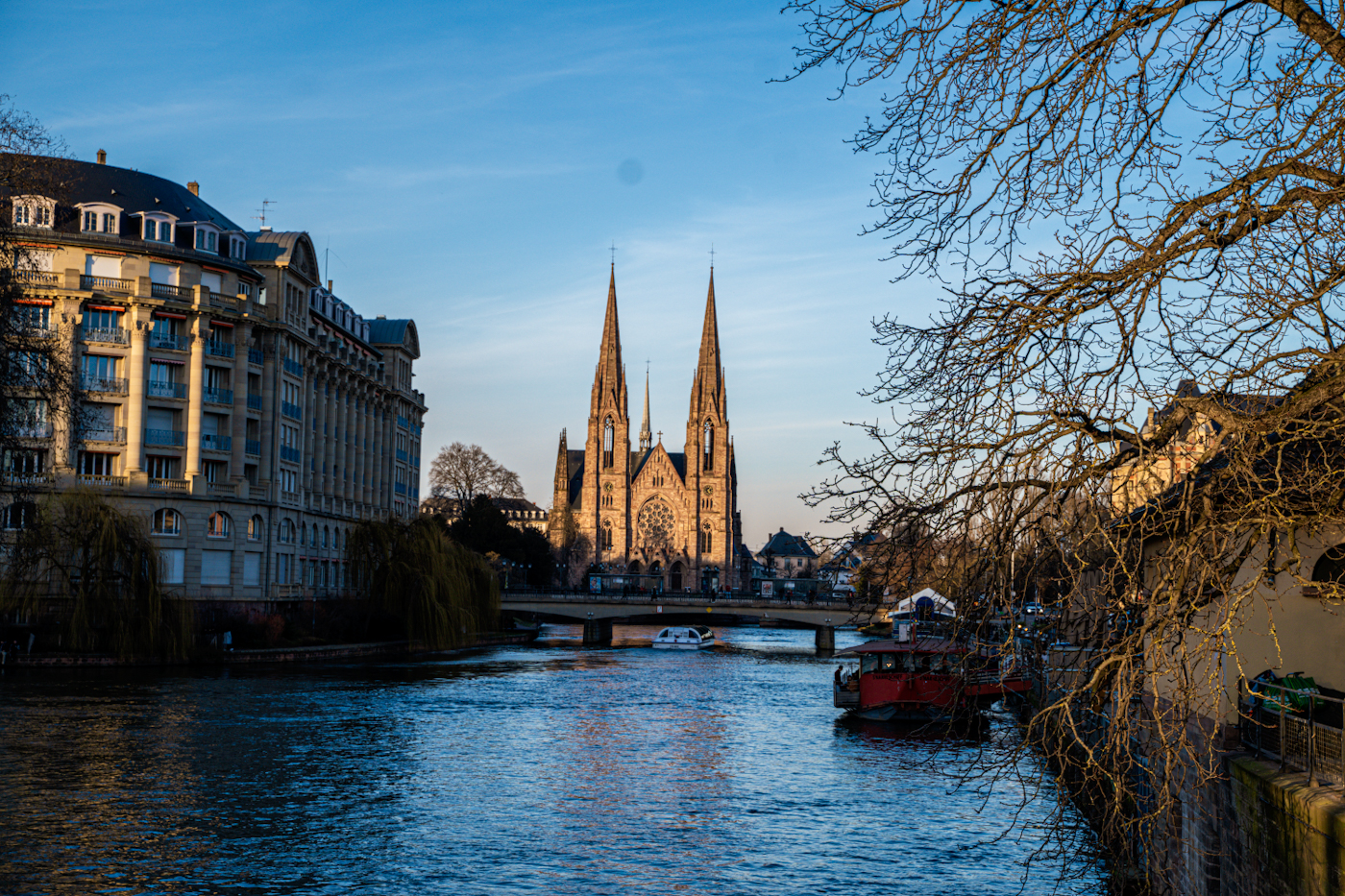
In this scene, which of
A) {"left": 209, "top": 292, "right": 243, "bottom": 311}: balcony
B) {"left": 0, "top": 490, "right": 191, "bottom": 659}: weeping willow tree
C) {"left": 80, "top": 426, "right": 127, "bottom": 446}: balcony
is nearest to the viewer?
{"left": 0, "top": 490, "right": 191, "bottom": 659}: weeping willow tree

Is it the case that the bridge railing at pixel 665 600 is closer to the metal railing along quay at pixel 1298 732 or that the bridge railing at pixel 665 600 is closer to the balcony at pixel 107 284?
the balcony at pixel 107 284

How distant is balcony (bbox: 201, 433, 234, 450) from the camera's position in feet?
193

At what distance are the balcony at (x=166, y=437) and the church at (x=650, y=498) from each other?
97364 mm

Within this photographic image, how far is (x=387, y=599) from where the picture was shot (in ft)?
197

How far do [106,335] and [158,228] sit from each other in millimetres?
5838

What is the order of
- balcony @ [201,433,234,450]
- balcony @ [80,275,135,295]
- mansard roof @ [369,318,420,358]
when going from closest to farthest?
A: balcony @ [80,275,135,295], balcony @ [201,433,234,450], mansard roof @ [369,318,420,358]

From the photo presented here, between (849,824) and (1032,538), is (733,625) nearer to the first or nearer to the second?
(849,824)

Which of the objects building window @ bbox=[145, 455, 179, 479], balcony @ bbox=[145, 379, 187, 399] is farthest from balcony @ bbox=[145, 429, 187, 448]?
balcony @ bbox=[145, 379, 187, 399]

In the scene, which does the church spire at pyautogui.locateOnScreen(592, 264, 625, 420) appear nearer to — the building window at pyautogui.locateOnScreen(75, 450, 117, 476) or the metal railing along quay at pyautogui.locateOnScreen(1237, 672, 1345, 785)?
the building window at pyautogui.locateOnScreen(75, 450, 117, 476)

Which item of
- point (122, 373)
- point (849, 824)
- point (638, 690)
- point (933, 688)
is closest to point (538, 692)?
point (638, 690)

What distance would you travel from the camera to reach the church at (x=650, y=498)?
156125 millimetres

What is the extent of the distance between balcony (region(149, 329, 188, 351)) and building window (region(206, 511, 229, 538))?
8078 millimetres

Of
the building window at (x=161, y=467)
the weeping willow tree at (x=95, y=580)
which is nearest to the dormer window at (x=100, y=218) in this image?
the building window at (x=161, y=467)

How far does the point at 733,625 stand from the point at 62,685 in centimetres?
9389
